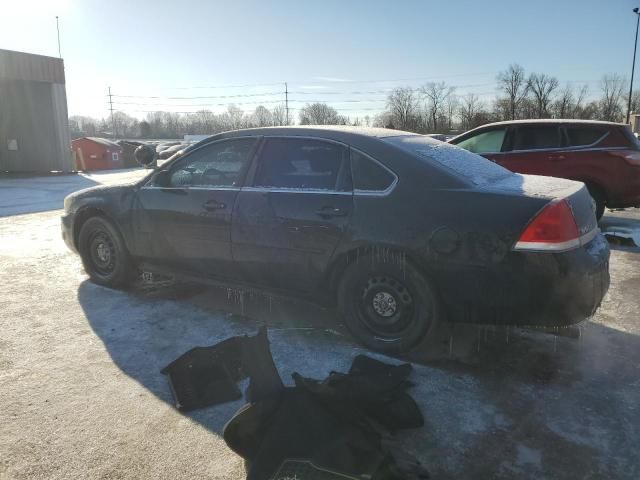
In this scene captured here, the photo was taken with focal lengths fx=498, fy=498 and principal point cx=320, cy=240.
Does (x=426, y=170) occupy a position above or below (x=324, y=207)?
above

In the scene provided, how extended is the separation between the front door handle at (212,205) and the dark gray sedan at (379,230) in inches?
0.8

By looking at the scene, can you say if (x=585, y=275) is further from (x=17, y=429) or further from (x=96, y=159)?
(x=96, y=159)

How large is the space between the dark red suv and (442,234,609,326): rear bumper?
16.5 ft

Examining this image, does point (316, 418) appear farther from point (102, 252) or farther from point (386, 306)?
point (102, 252)

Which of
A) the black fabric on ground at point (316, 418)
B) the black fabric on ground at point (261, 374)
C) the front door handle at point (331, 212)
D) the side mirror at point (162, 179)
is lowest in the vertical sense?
the black fabric on ground at point (316, 418)

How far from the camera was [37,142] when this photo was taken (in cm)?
2100

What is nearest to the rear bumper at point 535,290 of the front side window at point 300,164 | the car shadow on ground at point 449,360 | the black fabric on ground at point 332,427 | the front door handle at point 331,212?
the car shadow on ground at point 449,360

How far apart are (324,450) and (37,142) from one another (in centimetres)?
2287

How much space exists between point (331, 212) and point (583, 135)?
5.96 metres

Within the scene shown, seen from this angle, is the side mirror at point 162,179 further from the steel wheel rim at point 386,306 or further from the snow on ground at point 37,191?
the snow on ground at point 37,191

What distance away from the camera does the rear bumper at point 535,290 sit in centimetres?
297

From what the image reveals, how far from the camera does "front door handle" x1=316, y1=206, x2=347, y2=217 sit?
3480mm

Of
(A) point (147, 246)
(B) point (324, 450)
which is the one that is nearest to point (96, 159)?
(A) point (147, 246)

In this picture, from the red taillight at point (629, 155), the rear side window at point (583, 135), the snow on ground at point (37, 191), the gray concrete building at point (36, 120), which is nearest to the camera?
the red taillight at point (629, 155)
